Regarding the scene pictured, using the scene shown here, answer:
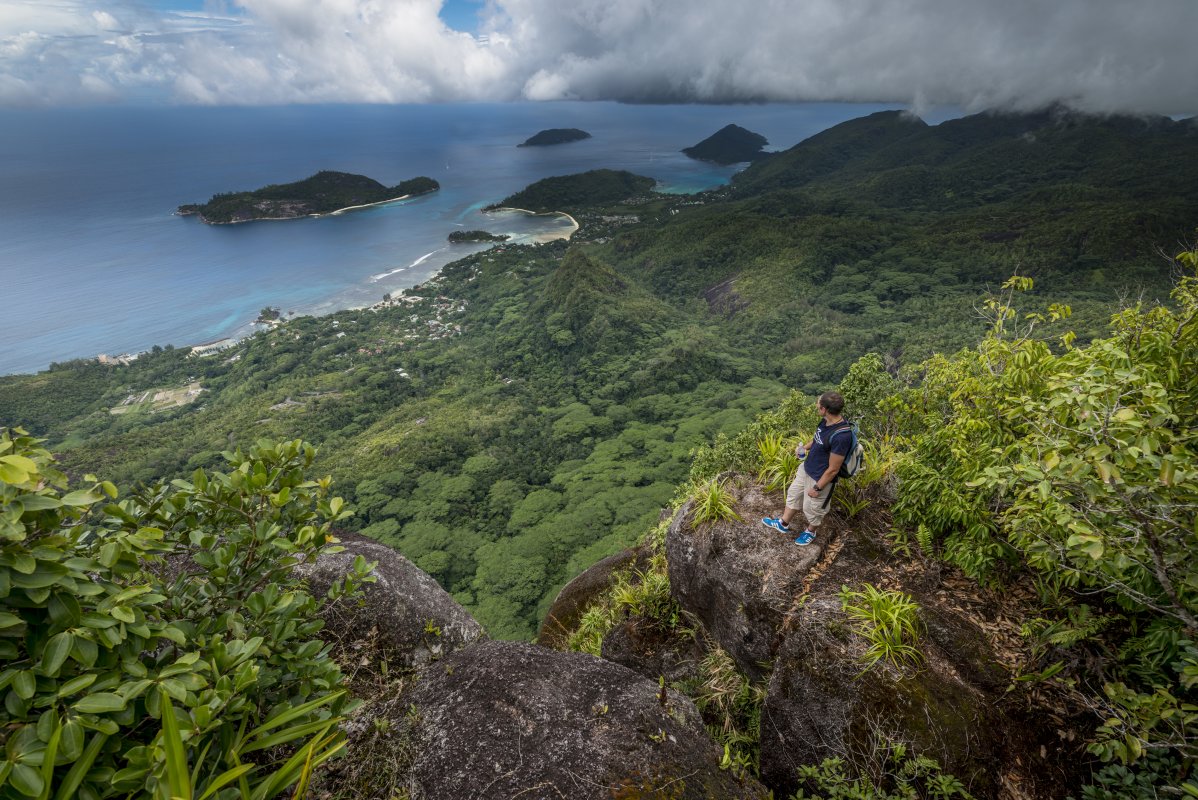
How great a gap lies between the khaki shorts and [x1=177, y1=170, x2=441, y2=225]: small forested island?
20535cm

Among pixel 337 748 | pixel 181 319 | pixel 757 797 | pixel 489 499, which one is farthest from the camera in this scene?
pixel 181 319

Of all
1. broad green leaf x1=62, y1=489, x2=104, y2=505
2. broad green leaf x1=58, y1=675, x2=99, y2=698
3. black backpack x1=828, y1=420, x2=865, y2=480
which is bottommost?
black backpack x1=828, y1=420, x2=865, y2=480

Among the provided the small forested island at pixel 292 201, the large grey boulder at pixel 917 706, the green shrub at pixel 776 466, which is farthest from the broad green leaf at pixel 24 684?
the small forested island at pixel 292 201

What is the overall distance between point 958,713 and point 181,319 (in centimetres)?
13281

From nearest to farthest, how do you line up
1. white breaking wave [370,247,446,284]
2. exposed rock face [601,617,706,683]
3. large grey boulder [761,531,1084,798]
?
large grey boulder [761,531,1084,798] < exposed rock face [601,617,706,683] < white breaking wave [370,247,446,284]

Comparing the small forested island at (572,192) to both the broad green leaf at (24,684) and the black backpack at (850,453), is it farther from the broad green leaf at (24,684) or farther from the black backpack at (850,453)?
the broad green leaf at (24,684)

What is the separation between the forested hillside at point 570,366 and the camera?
148 ft

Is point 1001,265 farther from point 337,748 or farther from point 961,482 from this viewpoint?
point 337,748

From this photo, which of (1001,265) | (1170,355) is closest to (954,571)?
(1170,355)

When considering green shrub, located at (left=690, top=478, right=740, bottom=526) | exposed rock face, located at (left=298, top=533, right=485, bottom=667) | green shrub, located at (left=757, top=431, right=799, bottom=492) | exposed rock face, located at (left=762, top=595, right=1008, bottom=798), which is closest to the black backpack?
green shrub, located at (left=757, top=431, right=799, bottom=492)

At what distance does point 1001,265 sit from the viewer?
87875 millimetres

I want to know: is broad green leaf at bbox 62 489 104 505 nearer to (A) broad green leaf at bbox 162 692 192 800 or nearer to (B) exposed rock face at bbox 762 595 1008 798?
(A) broad green leaf at bbox 162 692 192 800

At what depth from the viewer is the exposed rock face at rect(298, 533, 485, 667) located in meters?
5.17

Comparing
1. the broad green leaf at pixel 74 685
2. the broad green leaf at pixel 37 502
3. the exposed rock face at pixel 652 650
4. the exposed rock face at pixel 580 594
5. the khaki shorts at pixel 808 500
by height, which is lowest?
the exposed rock face at pixel 580 594
